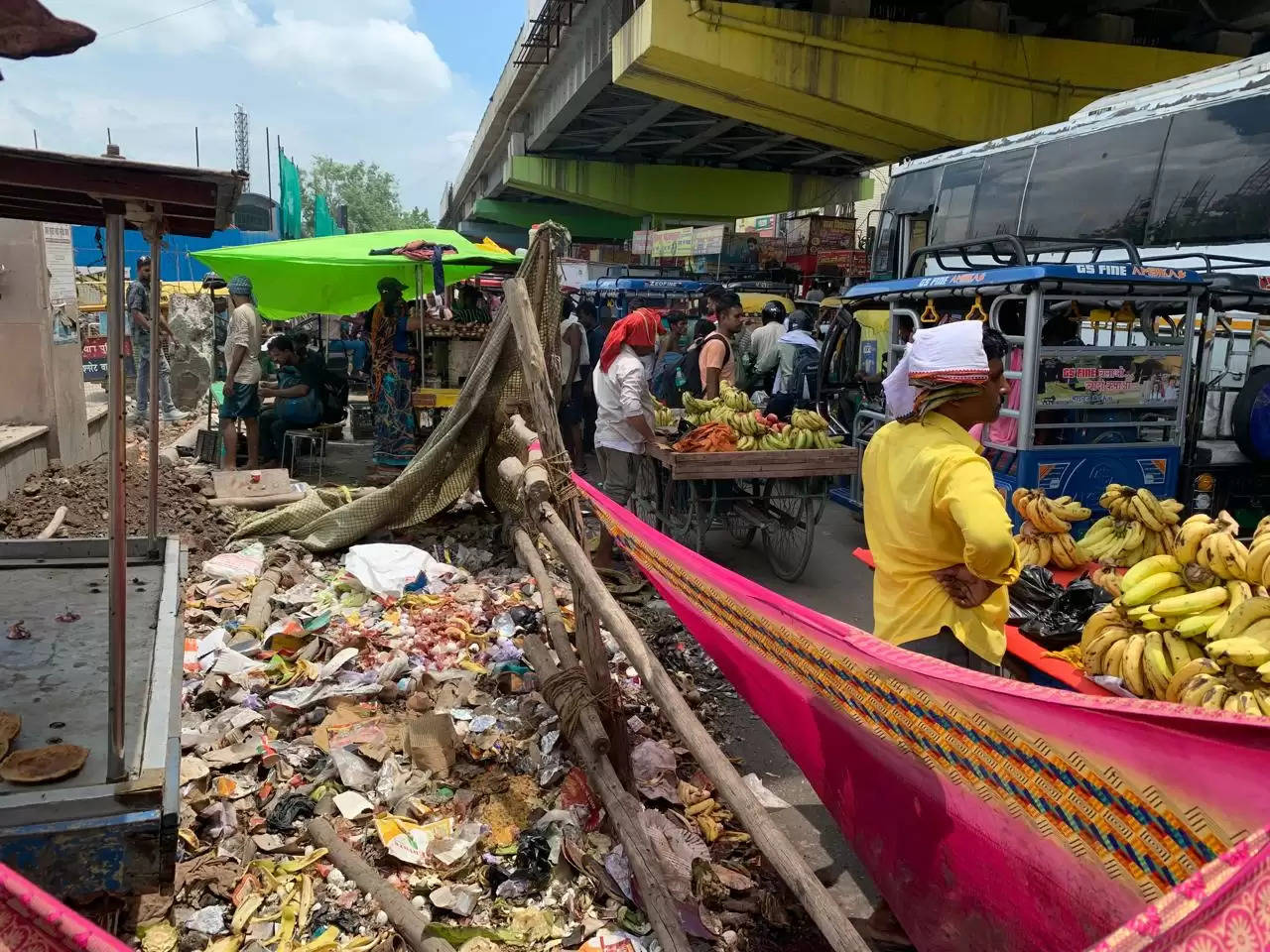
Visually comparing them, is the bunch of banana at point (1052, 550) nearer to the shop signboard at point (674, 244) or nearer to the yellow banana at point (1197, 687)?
the yellow banana at point (1197, 687)

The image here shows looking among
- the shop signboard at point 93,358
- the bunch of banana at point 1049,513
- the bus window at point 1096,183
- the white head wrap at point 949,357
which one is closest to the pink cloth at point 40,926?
the white head wrap at point 949,357

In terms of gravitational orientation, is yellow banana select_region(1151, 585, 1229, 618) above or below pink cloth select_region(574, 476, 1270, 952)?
above

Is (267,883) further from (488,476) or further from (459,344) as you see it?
(459,344)

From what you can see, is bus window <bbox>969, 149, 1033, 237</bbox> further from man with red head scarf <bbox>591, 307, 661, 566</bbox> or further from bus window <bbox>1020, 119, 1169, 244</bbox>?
man with red head scarf <bbox>591, 307, 661, 566</bbox>

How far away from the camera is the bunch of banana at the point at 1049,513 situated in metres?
4.84

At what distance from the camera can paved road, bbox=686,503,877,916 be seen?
3635 millimetres

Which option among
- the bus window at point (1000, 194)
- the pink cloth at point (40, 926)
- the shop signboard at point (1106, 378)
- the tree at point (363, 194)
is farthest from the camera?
the tree at point (363, 194)

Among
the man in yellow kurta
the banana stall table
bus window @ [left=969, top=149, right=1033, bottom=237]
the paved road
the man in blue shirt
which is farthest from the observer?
the man in blue shirt

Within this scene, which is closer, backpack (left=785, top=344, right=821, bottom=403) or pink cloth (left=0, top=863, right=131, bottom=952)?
pink cloth (left=0, top=863, right=131, bottom=952)

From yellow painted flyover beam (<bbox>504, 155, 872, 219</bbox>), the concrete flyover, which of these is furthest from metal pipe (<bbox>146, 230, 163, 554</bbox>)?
yellow painted flyover beam (<bbox>504, 155, 872, 219</bbox>)

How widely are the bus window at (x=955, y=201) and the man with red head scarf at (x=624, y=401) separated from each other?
6.93 meters

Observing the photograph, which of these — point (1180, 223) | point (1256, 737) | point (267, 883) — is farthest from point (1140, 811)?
point (1180, 223)

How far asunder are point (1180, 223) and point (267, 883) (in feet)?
32.2

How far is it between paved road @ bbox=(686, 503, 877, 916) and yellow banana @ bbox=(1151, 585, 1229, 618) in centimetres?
151
